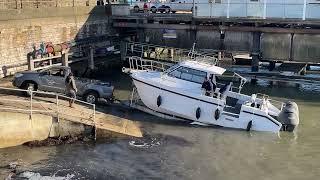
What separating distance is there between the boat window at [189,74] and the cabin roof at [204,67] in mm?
156

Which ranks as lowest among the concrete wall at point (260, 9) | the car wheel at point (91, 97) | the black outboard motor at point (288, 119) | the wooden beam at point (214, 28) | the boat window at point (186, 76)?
the black outboard motor at point (288, 119)

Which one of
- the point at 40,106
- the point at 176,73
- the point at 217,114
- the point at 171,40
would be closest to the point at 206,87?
the point at 217,114

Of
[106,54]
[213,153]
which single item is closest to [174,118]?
[213,153]

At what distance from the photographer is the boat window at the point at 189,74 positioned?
21.2 meters

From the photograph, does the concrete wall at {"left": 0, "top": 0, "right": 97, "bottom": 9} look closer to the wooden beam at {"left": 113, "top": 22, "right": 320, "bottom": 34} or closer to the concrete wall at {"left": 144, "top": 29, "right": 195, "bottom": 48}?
the wooden beam at {"left": 113, "top": 22, "right": 320, "bottom": 34}

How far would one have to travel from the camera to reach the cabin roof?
2106cm

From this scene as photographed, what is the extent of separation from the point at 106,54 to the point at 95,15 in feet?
9.29

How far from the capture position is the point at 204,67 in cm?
2148

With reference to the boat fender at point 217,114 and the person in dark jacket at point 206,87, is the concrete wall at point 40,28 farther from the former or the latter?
the boat fender at point 217,114

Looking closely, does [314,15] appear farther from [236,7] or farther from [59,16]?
[59,16]

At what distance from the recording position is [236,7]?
30.0 m

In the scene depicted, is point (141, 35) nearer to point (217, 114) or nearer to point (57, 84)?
point (57, 84)

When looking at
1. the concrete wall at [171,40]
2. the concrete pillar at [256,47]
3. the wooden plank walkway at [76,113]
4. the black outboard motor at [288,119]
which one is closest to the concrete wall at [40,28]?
the concrete wall at [171,40]

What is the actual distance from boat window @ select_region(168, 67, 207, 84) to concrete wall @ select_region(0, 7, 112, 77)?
31.7ft
